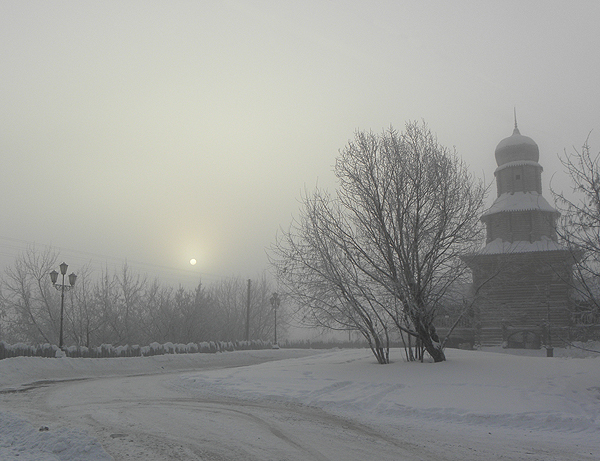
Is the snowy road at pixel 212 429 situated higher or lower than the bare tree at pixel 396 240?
lower

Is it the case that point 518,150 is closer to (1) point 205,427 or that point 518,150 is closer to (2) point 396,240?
(2) point 396,240

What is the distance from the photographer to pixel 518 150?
41.0 metres

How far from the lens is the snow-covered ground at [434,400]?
6.87 metres

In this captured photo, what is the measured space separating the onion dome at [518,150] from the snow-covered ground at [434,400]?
96.5 ft

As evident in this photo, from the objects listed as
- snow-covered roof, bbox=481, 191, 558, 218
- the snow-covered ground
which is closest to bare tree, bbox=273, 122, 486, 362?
the snow-covered ground

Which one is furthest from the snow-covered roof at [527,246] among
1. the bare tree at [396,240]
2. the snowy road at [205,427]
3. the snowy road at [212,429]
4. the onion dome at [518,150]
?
the snowy road at [212,429]

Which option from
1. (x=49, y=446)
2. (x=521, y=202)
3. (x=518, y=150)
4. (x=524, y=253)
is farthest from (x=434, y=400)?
(x=518, y=150)

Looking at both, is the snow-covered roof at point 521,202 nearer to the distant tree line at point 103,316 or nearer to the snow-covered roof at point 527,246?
the snow-covered roof at point 527,246

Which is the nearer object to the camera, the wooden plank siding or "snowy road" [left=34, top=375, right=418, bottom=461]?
"snowy road" [left=34, top=375, right=418, bottom=461]

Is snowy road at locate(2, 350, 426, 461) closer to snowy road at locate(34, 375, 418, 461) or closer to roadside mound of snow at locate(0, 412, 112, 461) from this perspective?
snowy road at locate(34, 375, 418, 461)

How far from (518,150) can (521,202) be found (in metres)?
4.69

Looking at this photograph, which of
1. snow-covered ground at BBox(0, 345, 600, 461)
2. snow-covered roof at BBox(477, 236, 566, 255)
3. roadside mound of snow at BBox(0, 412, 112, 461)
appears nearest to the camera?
roadside mound of snow at BBox(0, 412, 112, 461)

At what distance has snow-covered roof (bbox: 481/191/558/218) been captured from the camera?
38.5m

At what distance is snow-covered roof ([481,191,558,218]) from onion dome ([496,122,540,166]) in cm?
296
